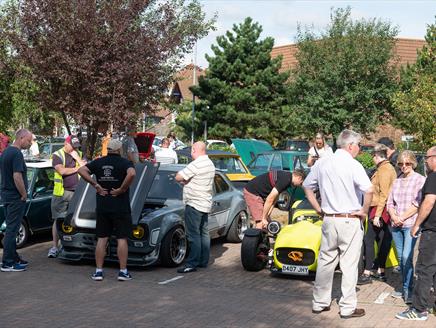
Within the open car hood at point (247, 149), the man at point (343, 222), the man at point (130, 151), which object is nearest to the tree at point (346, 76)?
the open car hood at point (247, 149)

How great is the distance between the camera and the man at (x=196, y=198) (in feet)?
32.4

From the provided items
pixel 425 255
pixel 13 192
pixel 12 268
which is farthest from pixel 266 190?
pixel 12 268

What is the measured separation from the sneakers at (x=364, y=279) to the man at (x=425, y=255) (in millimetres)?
1877

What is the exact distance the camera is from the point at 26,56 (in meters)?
15.9

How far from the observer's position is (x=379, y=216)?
9234 mm

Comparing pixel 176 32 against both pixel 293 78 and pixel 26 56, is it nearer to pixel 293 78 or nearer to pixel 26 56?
pixel 26 56

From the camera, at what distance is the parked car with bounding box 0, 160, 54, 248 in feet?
38.4

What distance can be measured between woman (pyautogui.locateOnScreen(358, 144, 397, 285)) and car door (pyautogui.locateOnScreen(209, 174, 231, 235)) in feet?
9.72

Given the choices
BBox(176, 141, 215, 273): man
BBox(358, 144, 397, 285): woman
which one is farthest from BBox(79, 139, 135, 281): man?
BBox(358, 144, 397, 285): woman

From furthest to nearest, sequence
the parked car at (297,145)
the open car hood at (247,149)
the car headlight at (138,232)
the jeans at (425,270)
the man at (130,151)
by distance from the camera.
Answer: the parked car at (297,145), the open car hood at (247,149), the man at (130,151), the car headlight at (138,232), the jeans at (425,270)

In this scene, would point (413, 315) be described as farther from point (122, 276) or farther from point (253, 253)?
point (122, 276)

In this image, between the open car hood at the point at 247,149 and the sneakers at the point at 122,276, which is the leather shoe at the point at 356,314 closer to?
the sneakers at the point at 122,276

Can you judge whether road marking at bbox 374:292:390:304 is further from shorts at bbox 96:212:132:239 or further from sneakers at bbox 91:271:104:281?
sneakers at bbox 91:271:104:281

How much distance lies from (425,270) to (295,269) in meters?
2.25
